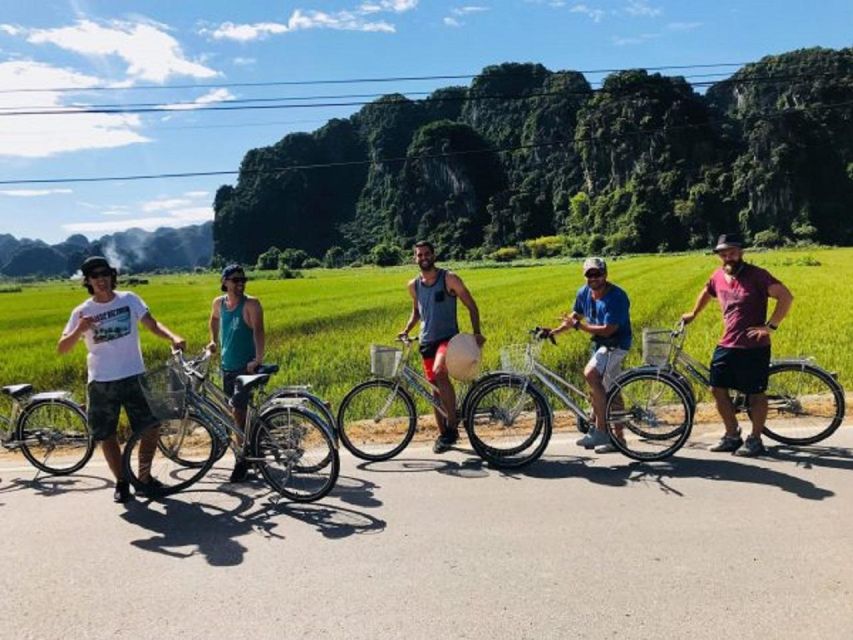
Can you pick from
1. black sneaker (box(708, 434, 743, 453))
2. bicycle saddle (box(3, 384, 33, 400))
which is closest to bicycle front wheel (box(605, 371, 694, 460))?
black sneaker (box(708, 434, 743, 453))

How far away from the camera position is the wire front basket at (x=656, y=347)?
5203 mm

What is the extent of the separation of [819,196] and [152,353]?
8636cm

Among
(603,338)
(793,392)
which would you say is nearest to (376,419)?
(603,338)

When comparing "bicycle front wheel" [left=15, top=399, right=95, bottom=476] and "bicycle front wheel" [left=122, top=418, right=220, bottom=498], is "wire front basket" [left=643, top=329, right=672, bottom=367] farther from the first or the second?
"bicycle front wheel" [left=15, top=399, right=95, bottom=476]

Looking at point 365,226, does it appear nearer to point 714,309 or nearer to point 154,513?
point 714,309

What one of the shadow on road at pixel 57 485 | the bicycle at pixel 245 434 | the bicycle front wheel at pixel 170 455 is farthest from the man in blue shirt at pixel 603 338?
the shadow on road at pixel 57 485

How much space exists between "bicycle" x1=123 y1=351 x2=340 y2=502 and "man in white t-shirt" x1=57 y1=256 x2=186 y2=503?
3.9 inches

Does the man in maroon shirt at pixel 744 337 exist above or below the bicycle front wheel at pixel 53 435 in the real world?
above

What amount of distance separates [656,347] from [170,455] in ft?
12.5

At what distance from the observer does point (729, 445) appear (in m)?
5.06

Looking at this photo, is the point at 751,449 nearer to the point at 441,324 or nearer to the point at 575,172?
the point at 441,324

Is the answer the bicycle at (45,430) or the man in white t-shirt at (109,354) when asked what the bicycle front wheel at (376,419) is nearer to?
the man in white t-shirt at (109,354)

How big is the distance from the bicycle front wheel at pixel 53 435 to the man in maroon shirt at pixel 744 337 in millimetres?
4913

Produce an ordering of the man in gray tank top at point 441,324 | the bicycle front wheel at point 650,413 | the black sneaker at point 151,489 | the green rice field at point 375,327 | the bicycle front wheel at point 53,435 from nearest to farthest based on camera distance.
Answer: the black sneaker at point 151,489, the bicycle front wheel at point 650,413, the bicycle front wheel at point 53,435, the man in gray tank top at point 441,324, the green rice field at point 375,327
